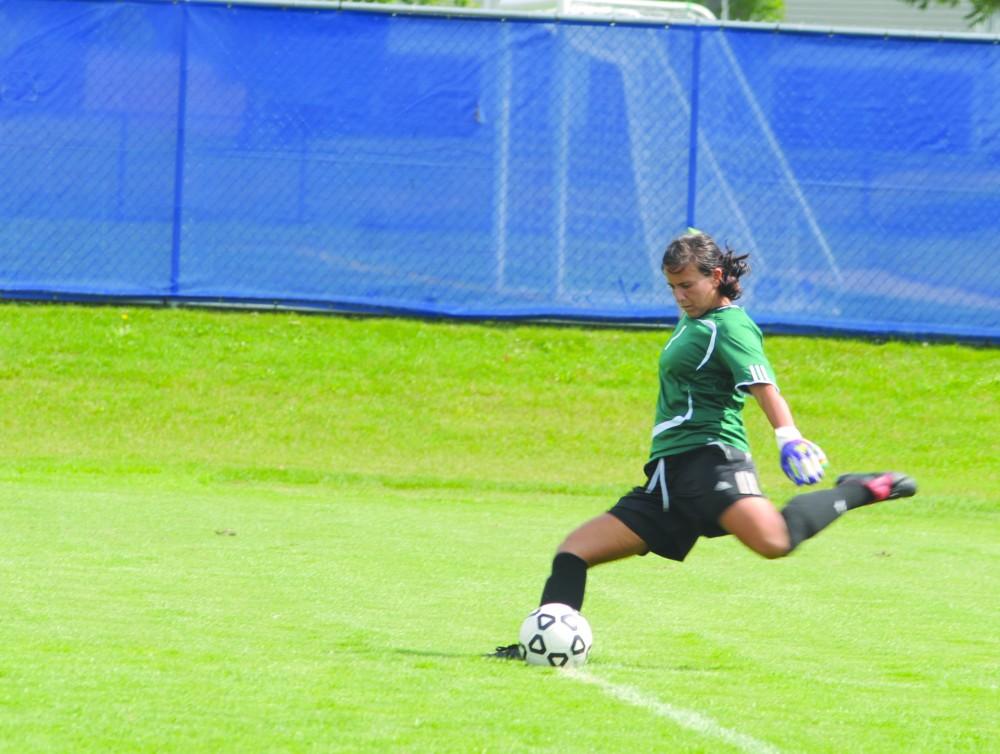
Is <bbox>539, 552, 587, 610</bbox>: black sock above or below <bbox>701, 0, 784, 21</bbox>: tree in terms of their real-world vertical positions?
below

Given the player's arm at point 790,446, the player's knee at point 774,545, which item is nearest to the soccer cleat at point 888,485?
the player's knee at point 774,545

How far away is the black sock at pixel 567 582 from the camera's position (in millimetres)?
5961

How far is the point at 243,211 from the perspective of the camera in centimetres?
1391

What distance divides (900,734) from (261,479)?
7.20 m

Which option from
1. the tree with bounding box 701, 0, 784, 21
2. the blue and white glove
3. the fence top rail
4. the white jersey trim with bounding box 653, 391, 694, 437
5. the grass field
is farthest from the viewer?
the tree with bounding box 701, 0, 784, 21

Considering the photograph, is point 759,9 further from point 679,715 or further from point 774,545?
point 679,715

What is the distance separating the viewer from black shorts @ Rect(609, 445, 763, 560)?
5.95m

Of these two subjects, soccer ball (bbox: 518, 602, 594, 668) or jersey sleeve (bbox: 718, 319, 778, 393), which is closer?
soccer ball (bbox: 518, 602, 594, 668)

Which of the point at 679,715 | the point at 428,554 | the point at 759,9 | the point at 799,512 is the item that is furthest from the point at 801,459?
the point at 759,9

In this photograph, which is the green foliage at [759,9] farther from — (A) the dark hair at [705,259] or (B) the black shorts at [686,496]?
(B) the black shorts at [686,496]

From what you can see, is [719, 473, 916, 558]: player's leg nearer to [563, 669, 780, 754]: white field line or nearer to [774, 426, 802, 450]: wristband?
[774, 426, 802, 450]: wristband

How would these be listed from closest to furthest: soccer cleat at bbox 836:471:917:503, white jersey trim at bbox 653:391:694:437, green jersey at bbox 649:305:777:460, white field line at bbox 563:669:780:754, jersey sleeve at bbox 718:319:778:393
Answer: white field line at bbox 563:669:780:754, jersey sleeve at bbox 718:319:778:393, green jersey at bbox 649:305:777:460, white jersey trim at bbox 653:391:694:437, soccer cleat at bbox 836:471:917:503

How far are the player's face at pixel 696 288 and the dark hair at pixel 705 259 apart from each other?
0.02m

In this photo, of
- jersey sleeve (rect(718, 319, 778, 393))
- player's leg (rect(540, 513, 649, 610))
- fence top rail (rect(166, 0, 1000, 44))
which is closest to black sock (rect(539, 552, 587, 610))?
player's leg (rect(540, 513, 649, 610))
